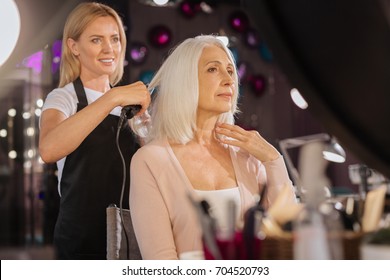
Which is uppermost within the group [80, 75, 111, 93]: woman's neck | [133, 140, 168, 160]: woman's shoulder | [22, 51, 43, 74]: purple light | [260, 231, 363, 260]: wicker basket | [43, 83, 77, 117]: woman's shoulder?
[22, 51, 43, 74]: purple light

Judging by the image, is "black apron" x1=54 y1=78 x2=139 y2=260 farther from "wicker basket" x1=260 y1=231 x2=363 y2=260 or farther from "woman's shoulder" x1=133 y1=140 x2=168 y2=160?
"wicker basket" x1=260 y1=231 x2=363 y2=260

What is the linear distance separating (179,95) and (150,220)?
362 millimetres

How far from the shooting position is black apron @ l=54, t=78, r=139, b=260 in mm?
1908

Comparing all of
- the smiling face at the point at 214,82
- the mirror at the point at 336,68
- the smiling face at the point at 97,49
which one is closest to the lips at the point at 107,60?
the smiling face at the point at 97,49

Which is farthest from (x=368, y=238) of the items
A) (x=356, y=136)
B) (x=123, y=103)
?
(x=123, y=103)

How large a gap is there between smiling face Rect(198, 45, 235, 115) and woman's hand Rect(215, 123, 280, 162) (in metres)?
0.05

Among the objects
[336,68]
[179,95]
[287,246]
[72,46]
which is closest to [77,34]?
[72,46]

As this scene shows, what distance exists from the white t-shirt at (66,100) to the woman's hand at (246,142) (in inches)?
12.8

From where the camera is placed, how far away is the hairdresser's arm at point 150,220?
1642mm

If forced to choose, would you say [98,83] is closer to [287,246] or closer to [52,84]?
[52,84]

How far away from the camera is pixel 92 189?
192 cm

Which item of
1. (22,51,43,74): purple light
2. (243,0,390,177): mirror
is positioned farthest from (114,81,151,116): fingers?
(243,0,390,177): mirror

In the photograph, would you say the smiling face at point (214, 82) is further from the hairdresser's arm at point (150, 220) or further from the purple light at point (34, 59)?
the purple light at point (34, 59)

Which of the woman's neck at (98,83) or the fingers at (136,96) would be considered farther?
the woman's neck at (98,83)
